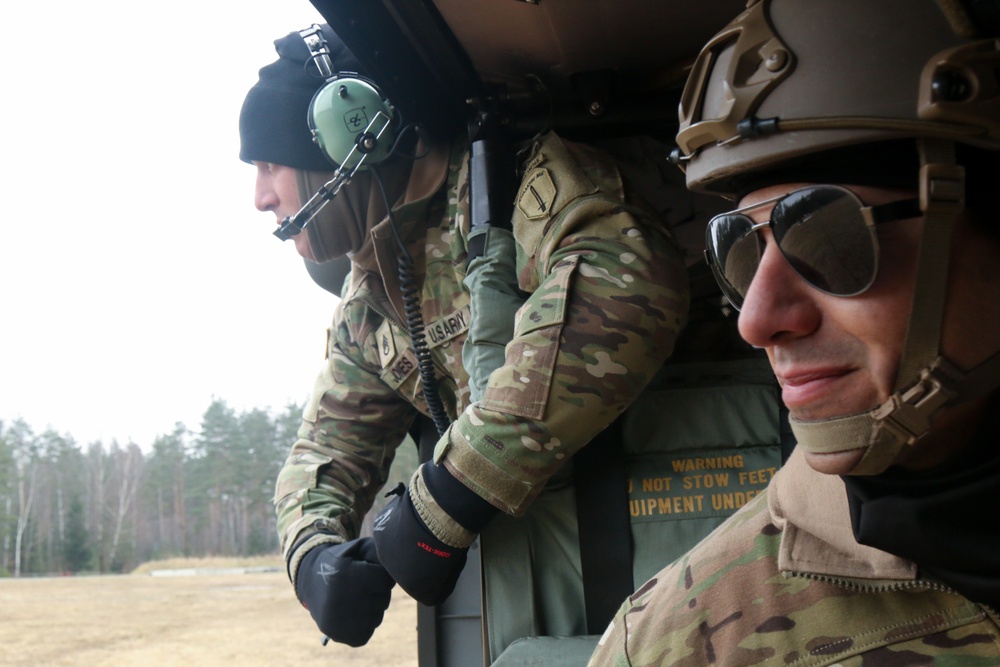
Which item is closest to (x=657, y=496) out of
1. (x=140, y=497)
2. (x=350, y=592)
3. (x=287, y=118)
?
(x=350, y=592)

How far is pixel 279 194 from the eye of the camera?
2789 mm

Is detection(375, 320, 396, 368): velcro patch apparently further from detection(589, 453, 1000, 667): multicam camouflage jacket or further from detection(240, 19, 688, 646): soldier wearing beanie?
detection(589, 453, 1000, 667): multicam camouflage jacket

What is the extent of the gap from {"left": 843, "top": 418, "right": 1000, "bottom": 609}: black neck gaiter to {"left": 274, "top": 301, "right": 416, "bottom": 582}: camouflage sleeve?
1908mm

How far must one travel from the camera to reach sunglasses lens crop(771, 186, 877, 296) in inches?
44.1

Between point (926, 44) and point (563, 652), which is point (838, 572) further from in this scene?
point (563, 652)

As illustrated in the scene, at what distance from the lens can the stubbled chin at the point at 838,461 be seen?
1.15m

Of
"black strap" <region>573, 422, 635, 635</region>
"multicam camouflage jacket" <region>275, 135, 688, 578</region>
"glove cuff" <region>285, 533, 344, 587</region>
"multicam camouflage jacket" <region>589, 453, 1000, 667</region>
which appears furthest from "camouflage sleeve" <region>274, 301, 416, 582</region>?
"multicam camouflage jacket" <region>589, 453, 1000, 667</region>

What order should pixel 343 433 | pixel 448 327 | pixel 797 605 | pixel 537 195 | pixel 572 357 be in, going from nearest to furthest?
pixel 797 605, pixel 572 357, pixel 537 195, pixel 448 327, pixel 343 433

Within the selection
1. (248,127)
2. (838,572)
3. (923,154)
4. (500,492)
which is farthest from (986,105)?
(248,127)

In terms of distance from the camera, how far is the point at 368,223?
2695 millimetres

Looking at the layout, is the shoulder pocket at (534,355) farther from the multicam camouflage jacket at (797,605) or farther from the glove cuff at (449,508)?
the multicam camouflage jacket at (797,605)

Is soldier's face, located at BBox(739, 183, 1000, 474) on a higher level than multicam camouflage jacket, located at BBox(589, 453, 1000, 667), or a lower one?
higher

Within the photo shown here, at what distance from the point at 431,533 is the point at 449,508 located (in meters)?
0.07

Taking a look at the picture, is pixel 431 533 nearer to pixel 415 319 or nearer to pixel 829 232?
pixel 415 319
